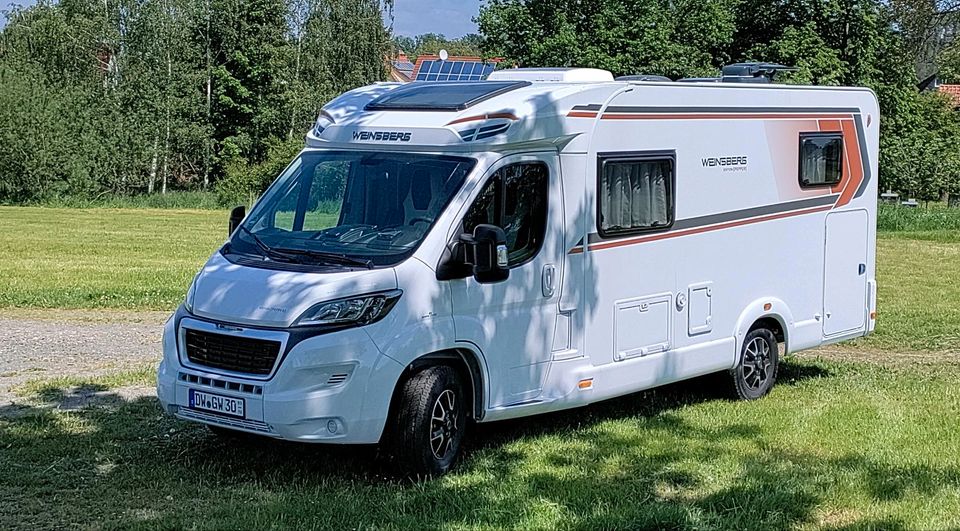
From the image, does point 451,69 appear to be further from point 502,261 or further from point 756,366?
point 502,261

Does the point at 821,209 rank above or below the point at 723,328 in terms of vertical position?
above

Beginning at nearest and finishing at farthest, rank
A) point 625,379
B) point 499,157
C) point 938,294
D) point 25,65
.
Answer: point 499,157 → point 625,379 → point 938,294 → point 25,65

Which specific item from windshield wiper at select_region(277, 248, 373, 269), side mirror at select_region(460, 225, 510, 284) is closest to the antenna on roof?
side mirror at select_region(460, 225, 510, 284)

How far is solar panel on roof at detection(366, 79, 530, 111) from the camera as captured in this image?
7812 mm

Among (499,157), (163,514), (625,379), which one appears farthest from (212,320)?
(625,379)

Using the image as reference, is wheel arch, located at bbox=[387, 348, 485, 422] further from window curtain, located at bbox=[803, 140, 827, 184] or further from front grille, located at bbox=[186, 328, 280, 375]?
window curtain, located at bbox=[803, 140, 827, 184]

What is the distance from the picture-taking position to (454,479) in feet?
23.3

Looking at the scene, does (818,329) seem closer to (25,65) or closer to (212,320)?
(212,320)

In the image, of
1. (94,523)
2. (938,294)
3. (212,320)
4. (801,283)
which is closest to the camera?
(94,523)

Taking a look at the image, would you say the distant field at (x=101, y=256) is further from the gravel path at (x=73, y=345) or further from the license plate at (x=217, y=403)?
the license plate at (x=217, y=403)

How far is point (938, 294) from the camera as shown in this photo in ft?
60.9

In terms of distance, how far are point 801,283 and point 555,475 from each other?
4132 millimetres

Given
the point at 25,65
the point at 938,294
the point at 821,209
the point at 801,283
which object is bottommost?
the point at 938,294

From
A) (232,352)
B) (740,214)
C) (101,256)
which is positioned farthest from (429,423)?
(101,256)
